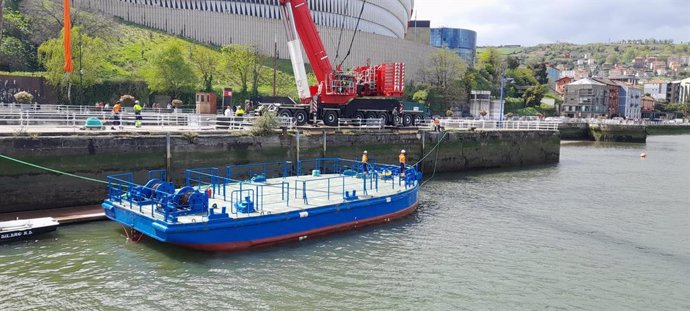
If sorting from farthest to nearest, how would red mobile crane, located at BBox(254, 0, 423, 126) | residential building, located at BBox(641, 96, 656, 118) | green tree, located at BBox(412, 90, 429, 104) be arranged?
1. residential building, located at BBox(641, 96, 656, 118)
2. green tree, located at BBox(412, 90, 429, 104)
3. red mobile crane, located at BBox(254, 0, 423, 126)

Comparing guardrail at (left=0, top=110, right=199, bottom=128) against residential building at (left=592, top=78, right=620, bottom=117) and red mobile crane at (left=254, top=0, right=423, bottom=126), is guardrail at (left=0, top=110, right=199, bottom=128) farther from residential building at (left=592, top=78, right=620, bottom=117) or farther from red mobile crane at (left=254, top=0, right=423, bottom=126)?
residential building at (left=592, top=78, right=620, bottom=117)

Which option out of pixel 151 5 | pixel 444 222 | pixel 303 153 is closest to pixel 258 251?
pixel 444 222

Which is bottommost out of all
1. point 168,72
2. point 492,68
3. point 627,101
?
point 168,72

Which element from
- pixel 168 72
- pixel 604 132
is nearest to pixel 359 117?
pixel 168 72

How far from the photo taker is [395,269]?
1589 centimetres

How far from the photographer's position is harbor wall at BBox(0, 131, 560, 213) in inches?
765

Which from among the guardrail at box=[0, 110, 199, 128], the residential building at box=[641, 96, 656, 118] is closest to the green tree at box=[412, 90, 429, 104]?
the guardrail at box=[0, 110, 199, 128]

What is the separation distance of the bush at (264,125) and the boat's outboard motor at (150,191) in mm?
9906

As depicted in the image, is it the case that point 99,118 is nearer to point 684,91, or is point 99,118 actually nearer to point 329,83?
point 329,83

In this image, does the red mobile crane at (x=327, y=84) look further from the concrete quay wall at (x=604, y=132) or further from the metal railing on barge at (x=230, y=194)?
the concrete quay wall at (x=604, y=132)

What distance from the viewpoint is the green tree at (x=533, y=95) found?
347ft

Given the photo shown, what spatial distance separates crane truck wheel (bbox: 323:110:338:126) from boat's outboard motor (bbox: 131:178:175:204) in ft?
58.5

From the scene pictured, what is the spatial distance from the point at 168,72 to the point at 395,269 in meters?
41.0

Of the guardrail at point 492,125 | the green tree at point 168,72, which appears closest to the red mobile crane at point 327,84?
the guardrail at point 492,125
